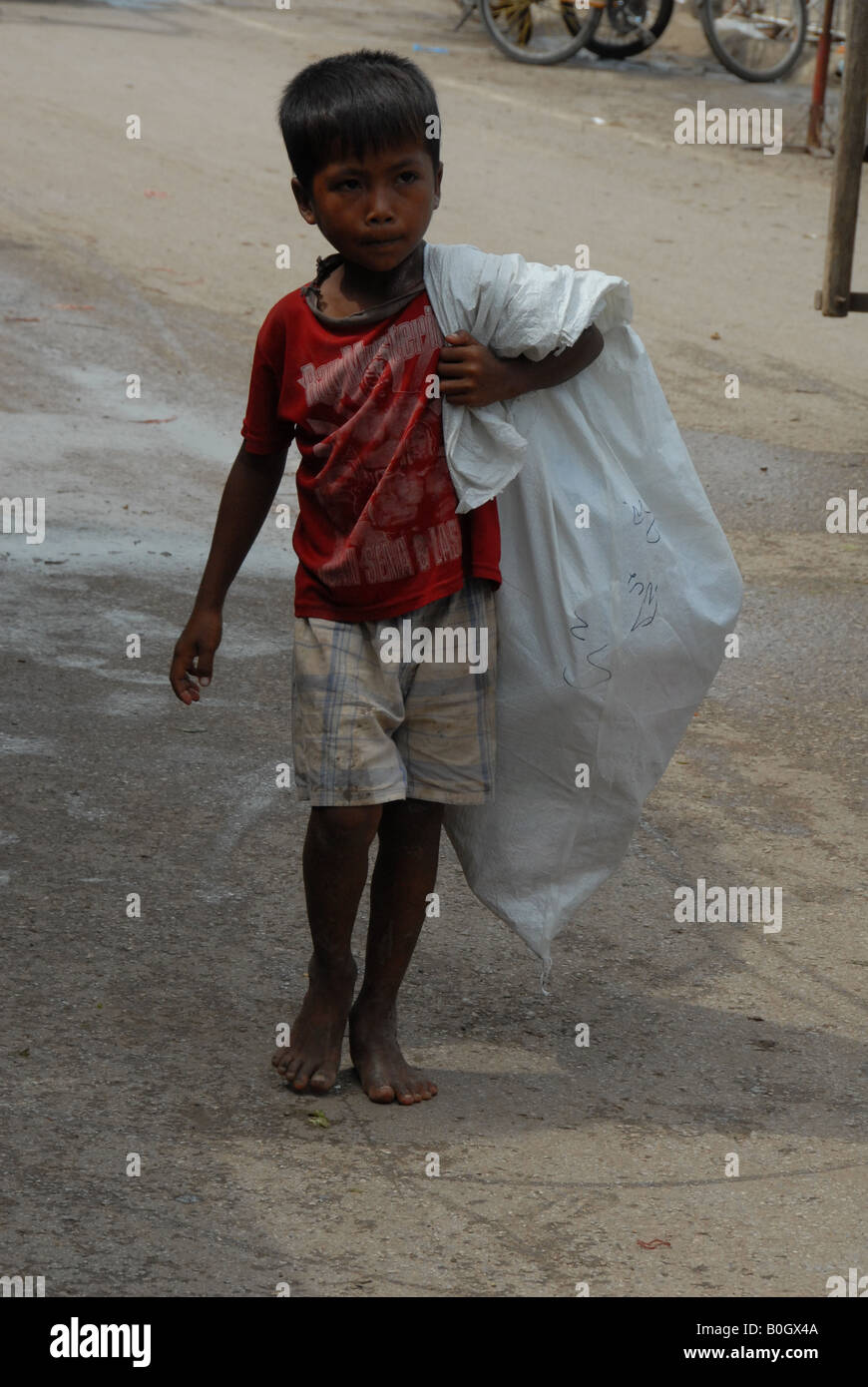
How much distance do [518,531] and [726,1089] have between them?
104 cm

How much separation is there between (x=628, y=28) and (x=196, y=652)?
1222cm

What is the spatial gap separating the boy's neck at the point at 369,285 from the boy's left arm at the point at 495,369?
0.12m

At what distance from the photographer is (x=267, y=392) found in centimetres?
284

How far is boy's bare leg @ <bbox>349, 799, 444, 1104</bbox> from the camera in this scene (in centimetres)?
294

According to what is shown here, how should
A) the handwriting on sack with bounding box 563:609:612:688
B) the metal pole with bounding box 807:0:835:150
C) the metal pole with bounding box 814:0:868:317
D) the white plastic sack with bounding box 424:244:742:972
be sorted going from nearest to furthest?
the white plastic sack with bounding box 424:244:742:972 → the handwriting on sack with bounding box 563:609:612:688 → the metal pole with bounding box 814:0:868:317 → the metal pole with bounding box 807:0:835:150

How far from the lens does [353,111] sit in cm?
261

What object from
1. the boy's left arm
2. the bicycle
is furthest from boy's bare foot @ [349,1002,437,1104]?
the bicycle

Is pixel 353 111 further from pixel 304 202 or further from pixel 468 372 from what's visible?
pixel 468 372

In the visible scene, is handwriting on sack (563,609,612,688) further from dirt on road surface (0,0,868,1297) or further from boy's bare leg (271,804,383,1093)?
dirt on road surface (0,0,868,1297)

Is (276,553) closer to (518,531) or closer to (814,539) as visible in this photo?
(814,539)

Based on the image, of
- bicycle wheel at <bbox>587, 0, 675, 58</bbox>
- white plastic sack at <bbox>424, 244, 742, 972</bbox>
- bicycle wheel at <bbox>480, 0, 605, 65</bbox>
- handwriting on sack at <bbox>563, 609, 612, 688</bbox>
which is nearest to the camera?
white plastic sack at <bbox>424, 244, 742, 972</bbox>

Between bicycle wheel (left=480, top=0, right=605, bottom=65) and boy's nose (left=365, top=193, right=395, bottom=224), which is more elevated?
bicycle wheel (left=480, top=0, right=605, bottom=65)

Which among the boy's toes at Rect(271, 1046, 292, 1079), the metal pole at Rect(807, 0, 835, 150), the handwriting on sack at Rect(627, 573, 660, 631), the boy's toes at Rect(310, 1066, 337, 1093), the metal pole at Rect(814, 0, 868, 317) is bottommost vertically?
the boy's toes at Rect(310, 1066, 337, 1093)
